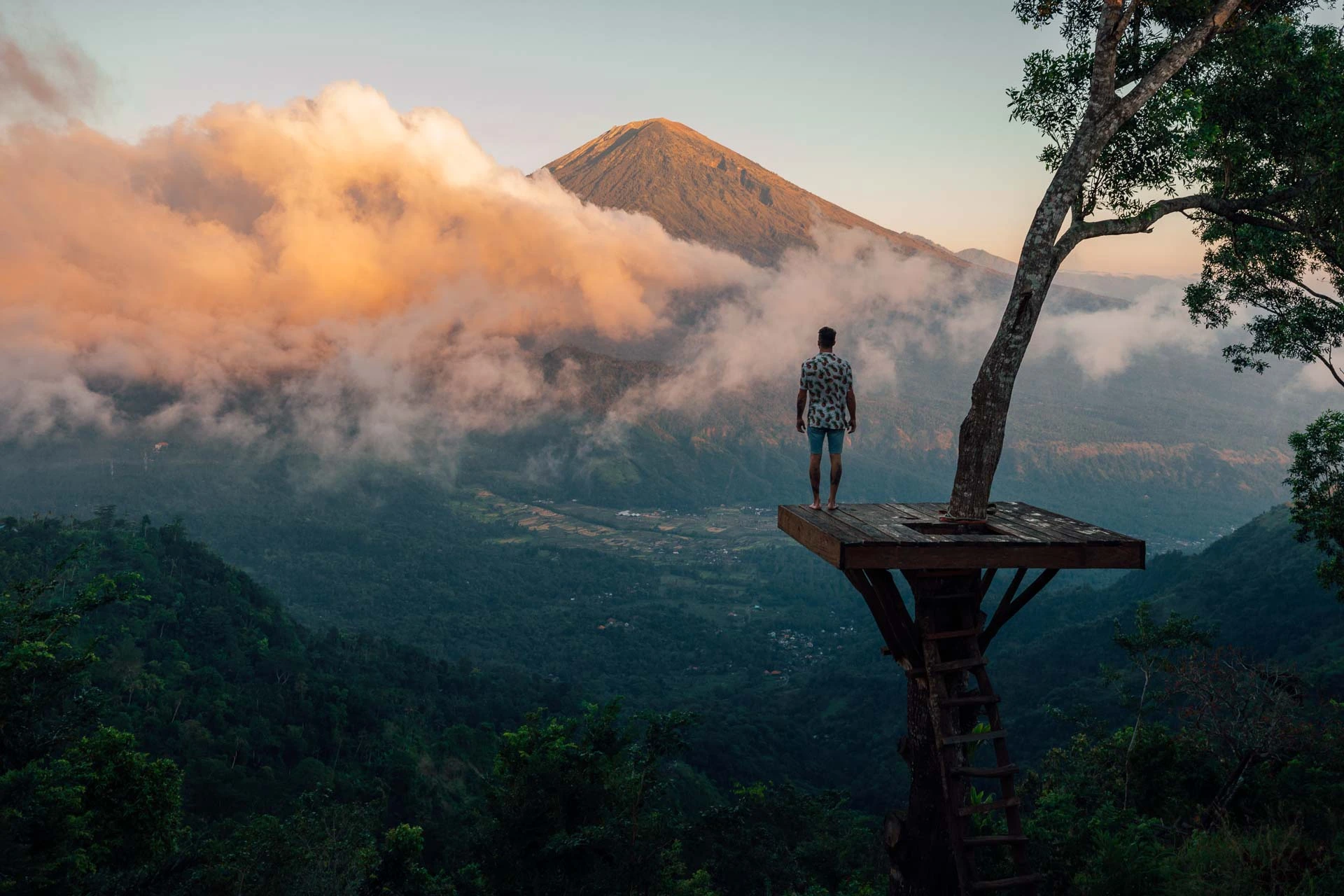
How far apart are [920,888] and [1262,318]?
10679 millimetres

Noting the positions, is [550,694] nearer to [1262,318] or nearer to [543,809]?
[543,809]

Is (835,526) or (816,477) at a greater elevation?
(816,477)

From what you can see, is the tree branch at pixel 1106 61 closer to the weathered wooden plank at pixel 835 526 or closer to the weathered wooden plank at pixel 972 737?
the weathered wooden plank at pixel 835 526

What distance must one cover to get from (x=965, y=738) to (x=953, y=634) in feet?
2.61

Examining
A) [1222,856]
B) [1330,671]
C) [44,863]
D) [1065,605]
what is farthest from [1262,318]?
[1065,605]

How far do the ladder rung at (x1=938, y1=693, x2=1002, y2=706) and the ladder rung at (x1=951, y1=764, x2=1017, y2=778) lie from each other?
0.47 meters

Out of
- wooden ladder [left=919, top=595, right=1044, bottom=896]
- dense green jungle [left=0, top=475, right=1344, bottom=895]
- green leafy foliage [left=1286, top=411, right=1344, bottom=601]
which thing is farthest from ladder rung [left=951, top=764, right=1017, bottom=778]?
green leafy foliage [left=1286, top=411, right=1344, bottom=601]

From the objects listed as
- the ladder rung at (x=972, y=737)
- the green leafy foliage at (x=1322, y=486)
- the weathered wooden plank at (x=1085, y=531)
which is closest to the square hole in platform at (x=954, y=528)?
the weathered wooden plank at (x=1085, y=531)

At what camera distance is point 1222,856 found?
23.5 feet

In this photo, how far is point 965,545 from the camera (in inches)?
239

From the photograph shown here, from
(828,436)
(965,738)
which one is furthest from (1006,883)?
(828,436)

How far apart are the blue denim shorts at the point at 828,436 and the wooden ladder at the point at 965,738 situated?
73.5 inches

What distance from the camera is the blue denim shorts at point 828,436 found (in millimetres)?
7828

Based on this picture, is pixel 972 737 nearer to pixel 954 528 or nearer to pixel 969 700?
pixel 969 700
